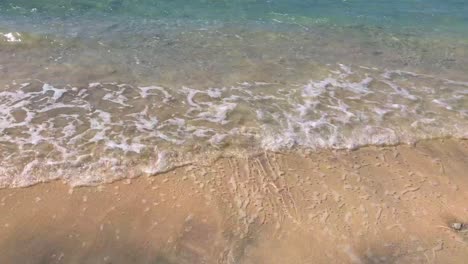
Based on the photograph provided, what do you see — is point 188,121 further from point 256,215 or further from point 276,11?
point 276,11

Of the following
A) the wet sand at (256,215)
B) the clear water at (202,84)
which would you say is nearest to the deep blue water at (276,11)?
the clear water at (202,84)

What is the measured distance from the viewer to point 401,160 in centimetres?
538

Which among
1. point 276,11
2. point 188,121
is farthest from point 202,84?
point 276,11

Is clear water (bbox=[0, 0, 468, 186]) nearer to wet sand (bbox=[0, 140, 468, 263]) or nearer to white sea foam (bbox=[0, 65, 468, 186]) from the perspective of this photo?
white sea foam (bbox=[0, 65, 468, 186])

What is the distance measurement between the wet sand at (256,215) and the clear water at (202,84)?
37cm

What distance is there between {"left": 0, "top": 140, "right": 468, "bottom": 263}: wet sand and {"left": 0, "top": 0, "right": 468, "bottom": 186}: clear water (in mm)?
370

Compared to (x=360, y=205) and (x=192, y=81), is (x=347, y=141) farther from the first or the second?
(x=192, y=81)

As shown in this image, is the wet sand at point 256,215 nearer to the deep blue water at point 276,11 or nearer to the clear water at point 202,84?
the clear water at point 202,84

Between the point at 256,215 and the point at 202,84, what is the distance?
11.0ft

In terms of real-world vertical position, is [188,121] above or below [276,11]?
above

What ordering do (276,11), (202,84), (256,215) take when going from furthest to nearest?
(276,11)
(202,84)
(256,215)

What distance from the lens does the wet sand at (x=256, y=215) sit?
3953mm

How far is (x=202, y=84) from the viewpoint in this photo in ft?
23.7

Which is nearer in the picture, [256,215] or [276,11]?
[256,215]
